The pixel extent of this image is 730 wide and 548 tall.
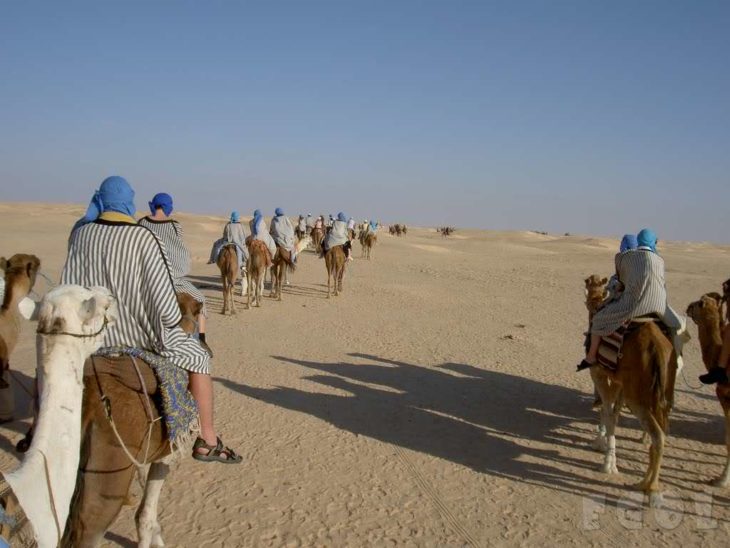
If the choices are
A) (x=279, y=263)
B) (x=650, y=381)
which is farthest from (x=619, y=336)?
(x=279, y=263)

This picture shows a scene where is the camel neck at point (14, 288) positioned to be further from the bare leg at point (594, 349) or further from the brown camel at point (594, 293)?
the brown camel at point (594, 293)

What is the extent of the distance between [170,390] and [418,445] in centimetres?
368

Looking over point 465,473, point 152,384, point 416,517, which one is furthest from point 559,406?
point 152,384

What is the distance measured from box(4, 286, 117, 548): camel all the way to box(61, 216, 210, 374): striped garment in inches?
24.8

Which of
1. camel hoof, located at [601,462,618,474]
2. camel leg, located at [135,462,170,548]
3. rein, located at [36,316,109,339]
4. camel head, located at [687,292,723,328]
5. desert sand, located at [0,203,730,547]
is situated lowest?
desert sand, located at [0,203,730,547]

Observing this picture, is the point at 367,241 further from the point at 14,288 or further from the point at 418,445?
the point at 14,288

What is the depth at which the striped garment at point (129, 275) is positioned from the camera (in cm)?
312

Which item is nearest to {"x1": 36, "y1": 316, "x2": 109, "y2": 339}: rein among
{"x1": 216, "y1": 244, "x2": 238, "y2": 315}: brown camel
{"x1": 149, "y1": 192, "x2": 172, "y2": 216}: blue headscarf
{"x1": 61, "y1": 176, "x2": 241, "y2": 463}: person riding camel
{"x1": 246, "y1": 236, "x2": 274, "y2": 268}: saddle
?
{"x1": 61, "y1": 176, "x2": 241, "y2": 463}: person riding camel

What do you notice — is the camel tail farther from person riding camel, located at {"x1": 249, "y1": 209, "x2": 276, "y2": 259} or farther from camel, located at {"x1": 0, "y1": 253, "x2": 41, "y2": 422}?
person riding camel, located at {"x1": 249, "y1": 209, "x2": 276, "y2": 259}

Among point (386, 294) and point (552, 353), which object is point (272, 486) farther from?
point (386, 294)

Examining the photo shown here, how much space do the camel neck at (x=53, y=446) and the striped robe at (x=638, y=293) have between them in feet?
16.4

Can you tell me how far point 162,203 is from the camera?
600cm

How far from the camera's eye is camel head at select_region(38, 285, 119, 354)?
2373 mm

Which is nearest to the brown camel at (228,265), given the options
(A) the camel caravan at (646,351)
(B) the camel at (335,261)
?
(B) the camel at (335,261)
